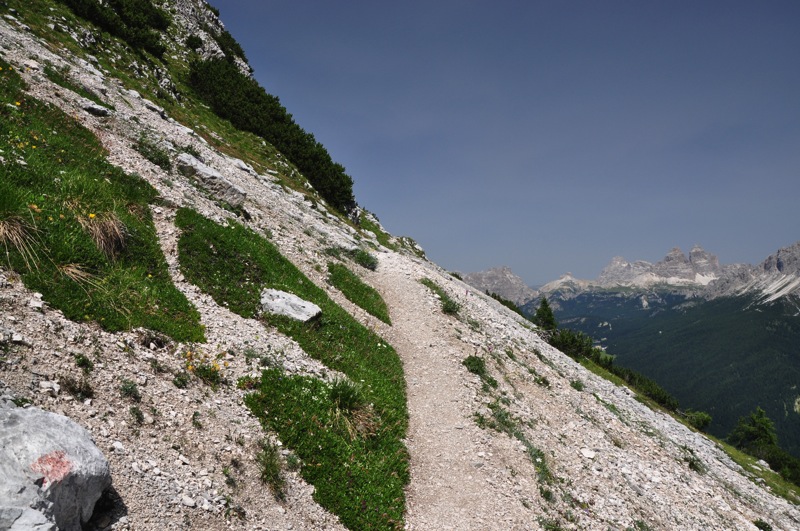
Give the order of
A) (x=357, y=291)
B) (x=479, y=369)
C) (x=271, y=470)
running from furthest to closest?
(x=357, y=291) < (x=479, y=369) < (x=271, y=470)

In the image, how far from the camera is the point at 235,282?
16.8 meters

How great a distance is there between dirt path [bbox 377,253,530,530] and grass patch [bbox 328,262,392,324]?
1.24 metres

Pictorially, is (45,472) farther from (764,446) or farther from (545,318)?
(764,446)

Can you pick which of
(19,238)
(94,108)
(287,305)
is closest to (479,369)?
(287,305)

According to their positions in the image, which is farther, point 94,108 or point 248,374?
point 94,108

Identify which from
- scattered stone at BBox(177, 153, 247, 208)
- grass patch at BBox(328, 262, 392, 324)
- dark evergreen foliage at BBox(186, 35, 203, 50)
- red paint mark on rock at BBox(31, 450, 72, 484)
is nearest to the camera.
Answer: red paint mark on rock at BBox(31, 450, 72, 484)

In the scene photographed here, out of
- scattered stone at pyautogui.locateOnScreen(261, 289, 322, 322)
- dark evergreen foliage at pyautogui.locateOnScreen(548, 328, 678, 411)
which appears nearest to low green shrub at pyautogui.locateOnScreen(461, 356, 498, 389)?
scattered stone at pyautogui.locateOnScreen(261, 289, 322, 322)

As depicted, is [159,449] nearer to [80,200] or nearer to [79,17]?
[80,200]

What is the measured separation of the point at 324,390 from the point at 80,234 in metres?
8.75

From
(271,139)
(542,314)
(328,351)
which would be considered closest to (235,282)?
(328,351)

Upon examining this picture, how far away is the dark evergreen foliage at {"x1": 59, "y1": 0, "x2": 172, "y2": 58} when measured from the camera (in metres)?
40.5

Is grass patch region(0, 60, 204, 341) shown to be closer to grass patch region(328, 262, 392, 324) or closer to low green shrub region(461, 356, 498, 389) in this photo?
grass patch region(328, 262, 392, 324)

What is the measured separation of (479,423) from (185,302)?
12.1 m

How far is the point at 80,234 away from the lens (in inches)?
472
